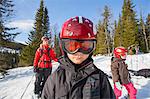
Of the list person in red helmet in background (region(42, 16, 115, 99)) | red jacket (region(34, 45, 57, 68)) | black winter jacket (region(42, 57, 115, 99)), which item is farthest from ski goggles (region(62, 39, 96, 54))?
red jacket (region(34, 45, 57, 68))

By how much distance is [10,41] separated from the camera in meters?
26.4

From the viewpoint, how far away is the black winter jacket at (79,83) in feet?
7.97

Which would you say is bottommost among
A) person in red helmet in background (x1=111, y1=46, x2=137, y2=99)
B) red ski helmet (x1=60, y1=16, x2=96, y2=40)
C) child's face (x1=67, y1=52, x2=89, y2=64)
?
person in red helmet in background (x1=111, y1=46, x2=137, y2=99)

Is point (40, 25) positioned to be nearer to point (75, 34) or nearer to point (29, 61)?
point (29, 61)

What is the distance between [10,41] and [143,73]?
1638cm

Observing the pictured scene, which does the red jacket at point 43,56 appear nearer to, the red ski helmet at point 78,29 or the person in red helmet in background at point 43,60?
the person in red helmet in background at point 43,60

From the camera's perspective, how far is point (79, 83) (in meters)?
2.46

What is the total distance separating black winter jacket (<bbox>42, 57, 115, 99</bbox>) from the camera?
95.7 inches

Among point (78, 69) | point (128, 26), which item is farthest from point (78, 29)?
point (128, 26)

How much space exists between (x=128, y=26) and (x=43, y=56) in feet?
150

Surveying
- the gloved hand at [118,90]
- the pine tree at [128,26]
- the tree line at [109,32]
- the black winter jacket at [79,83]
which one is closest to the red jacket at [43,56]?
the gloved hand at [118,90]

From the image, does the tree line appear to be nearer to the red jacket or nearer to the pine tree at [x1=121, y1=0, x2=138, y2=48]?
the pine tree at [x1=121, y1=0, x2=138, y2=48]

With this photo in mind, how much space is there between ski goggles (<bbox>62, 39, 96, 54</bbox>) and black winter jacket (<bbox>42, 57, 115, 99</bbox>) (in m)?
0.11

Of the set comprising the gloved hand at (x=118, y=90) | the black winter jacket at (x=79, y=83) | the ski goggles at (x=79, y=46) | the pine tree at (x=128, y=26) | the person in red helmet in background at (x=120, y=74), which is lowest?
the gloved hand at (x=118, y=90)
